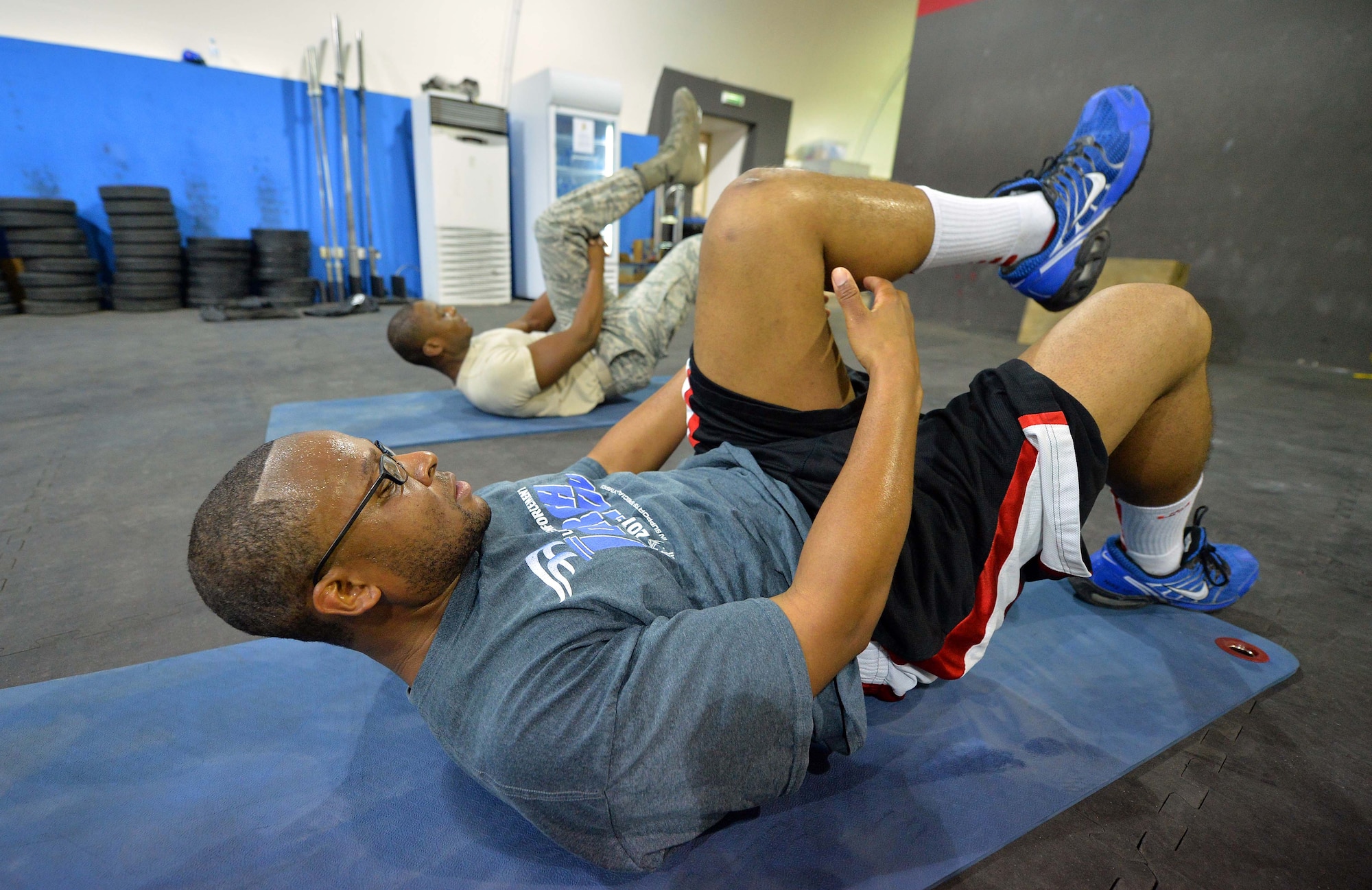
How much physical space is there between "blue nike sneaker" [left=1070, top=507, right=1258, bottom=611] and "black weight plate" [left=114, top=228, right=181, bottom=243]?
21.2 ft

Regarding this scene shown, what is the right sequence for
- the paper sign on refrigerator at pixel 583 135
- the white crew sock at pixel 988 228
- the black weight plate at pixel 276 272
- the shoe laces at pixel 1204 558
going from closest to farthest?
the white crew sock at pixel 988 228 < the shoe laces at pixel 1204 558 < the black weight plate at pixel 276 272 < the paper sign on refrigerator at pixel 583 135

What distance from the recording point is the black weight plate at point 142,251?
16.7ft

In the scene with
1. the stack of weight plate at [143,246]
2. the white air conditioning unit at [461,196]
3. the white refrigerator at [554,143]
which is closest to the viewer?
the stack of weight plate at [143,246]

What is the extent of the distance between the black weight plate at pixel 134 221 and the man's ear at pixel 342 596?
597 centimetres


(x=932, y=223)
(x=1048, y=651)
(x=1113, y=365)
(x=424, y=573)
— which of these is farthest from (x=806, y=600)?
(x=1048, y=651)

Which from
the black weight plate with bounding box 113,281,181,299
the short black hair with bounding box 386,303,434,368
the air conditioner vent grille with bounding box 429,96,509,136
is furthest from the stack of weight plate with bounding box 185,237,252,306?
the short black hair with bounding box 386,303,434,368

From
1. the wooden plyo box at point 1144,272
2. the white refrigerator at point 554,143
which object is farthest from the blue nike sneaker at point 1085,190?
the white refrigerator at point 554,143

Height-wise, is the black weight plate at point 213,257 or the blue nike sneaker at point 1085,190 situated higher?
the blue nike sneaker at point 1085,190

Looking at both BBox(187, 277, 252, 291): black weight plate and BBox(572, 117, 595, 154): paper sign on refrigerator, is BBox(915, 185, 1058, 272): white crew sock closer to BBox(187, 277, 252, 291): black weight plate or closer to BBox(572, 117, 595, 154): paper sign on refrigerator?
BBox(572, 117, 595, 154): paper sign on refrigerator

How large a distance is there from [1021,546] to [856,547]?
32 centimetres

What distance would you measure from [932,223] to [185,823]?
137 centimetres

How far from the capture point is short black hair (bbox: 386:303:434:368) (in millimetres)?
2545

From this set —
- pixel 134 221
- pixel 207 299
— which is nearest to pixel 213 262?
pixel 207 299

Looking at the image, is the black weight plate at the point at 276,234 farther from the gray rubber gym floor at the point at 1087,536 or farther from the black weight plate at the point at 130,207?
the gray rubber gym floor at the point at 1087,536
